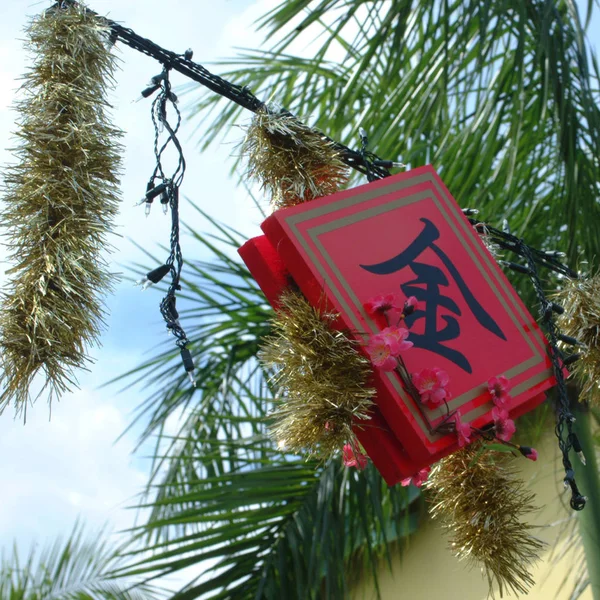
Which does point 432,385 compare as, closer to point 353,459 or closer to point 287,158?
point 353,459

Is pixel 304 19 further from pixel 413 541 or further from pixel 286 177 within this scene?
pixel 413 541

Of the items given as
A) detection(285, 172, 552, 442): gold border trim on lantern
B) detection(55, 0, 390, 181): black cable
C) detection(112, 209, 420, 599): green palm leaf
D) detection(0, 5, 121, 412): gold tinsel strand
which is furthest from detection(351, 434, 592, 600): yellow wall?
detection(0, 5, 121, 412): gold tinsel strand

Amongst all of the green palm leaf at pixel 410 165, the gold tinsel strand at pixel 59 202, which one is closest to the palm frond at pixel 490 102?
the green palm leaf at pixel 410 165

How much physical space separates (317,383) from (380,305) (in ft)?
0.39

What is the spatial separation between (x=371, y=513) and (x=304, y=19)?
1.25m

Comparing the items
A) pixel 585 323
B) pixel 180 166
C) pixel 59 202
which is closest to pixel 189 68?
pixel 180 166

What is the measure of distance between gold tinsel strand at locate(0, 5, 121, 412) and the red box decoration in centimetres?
21

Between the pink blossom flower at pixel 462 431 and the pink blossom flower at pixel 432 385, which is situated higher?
the pink blossom flower at pixel 432 385

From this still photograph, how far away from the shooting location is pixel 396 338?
913 mm

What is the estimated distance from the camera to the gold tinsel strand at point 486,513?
39.4 inches

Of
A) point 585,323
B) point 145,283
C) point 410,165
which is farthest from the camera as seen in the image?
point 410,165

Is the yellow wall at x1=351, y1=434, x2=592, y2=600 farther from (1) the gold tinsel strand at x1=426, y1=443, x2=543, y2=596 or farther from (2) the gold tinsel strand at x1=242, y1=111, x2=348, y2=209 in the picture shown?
(2) the gold tinsel strand at x1=242, y1=111, x2=348, y2=209

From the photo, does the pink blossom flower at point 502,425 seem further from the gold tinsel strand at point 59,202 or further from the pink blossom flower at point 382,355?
the gold tinsel strand at point 59,202

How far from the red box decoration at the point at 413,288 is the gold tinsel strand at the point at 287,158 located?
86 mm
